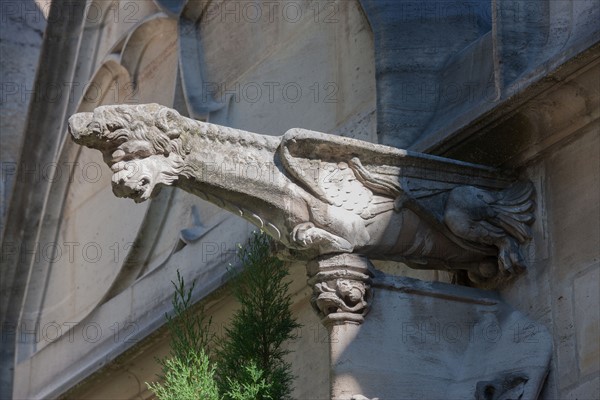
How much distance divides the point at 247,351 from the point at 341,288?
0.39 metres

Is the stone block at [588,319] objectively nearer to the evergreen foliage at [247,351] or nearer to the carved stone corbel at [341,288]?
the carved stone corbel at [341,288]

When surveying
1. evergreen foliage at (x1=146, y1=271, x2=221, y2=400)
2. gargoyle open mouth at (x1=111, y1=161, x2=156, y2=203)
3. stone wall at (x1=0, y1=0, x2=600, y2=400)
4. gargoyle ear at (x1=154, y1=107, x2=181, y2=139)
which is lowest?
evergreen foliage at (x1=146, y1=271, x2=221, y2=400)

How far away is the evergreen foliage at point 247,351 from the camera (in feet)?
18.0

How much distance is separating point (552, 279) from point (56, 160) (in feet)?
12.9

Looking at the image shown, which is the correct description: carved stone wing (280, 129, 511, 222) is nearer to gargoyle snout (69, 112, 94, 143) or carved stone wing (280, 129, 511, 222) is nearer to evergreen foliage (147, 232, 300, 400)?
evergreen foliage (147, 232, 300, 400)

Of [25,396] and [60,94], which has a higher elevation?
[60,94]

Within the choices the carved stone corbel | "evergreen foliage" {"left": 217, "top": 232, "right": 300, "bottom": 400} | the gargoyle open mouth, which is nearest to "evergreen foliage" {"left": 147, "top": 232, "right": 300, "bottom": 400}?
"evergreen foliage" {"left": 217, "top": 232, "right": 300, "bottom": 400}

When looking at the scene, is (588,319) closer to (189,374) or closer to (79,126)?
(189,374)

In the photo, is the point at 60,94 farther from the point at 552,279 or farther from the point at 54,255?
the point at 552,279

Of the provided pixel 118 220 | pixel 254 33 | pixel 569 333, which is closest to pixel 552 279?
pixel 569 333

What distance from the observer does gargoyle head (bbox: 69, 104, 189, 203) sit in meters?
5.29

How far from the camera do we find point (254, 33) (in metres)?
7.73

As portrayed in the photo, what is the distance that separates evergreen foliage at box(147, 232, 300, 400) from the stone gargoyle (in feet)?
0.80

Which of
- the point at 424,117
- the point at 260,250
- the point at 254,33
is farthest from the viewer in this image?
the point at 254,33
